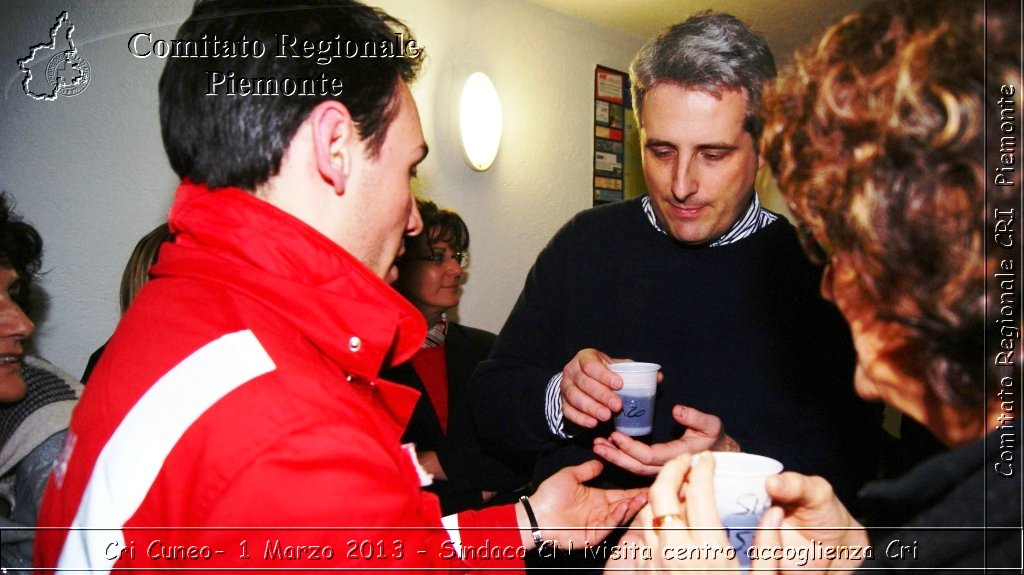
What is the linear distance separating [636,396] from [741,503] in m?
0.63

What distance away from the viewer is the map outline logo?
2.26 metres

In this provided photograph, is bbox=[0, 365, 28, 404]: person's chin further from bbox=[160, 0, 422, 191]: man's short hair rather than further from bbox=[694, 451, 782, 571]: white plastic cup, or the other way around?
bbox=[694, 451, 782, 571]: white plastic cup

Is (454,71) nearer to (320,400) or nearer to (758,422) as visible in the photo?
(758,422)

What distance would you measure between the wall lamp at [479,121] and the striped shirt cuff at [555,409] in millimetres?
2032

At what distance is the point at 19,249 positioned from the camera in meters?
1.98

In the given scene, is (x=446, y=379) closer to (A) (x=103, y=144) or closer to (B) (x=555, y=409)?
(B) (x=555, y=409)

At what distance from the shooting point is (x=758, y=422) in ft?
5.69

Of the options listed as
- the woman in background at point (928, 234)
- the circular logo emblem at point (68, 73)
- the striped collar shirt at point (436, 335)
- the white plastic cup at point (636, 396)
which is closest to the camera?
the woman in background at point (928, 234)

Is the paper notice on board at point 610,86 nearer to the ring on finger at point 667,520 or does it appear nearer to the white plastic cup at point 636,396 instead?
the white plastic cup at point 636,396

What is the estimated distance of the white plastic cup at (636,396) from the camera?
5.08 ft

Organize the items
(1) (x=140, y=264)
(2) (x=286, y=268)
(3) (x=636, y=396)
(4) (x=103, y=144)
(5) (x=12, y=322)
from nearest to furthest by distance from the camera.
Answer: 1. (2) (x=286, y=268)
2. (3) (x=636, y=396)
3. (5) (x=12, y=322)
4. (1) (x=140, y=264)
5. (4) (x=103, y=144)

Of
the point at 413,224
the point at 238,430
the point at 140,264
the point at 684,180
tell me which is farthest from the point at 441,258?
the point at 238,430

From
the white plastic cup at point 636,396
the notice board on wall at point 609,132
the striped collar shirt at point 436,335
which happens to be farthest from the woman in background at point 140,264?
the notice board on wall at point 609,132

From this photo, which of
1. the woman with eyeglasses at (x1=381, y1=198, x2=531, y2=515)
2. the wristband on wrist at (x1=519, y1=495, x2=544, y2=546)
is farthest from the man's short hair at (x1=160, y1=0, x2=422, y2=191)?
the woman with eyeglasses at (x1=381, y1=198, x2=531, y2=515)
